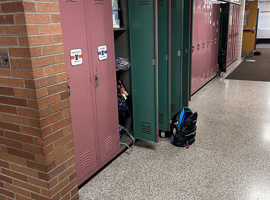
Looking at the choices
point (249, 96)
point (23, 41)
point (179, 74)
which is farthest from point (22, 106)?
point (249, 96)

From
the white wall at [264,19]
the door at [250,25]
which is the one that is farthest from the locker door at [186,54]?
the white wall at [264,19]

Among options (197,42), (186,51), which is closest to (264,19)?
(197,42)

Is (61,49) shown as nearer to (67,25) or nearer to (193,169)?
(67,25)

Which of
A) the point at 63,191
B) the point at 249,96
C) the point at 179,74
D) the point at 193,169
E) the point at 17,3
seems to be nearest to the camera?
the point at 17,3

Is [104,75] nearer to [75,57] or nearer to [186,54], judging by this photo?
[75,57]

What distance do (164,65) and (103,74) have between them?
1.02 m

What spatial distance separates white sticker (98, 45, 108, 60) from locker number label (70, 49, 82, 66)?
11.4 inches

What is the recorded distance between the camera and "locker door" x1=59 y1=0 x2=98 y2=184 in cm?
207

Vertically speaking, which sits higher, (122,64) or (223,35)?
(223,35)

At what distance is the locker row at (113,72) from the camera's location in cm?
222

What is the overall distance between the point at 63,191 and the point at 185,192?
1123 mm

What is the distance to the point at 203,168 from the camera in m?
2.79

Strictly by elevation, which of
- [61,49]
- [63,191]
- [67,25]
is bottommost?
[63,191]

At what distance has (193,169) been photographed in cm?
277
